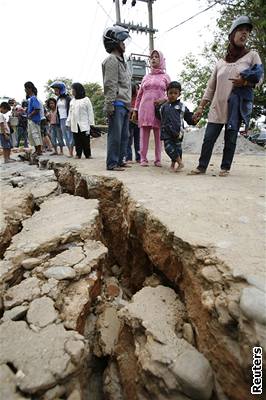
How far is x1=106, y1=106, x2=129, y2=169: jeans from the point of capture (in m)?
3.35

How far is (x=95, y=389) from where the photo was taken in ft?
4.95

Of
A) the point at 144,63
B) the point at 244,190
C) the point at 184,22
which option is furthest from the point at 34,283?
the point at 144,63

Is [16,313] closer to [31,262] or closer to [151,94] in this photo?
[31,262]

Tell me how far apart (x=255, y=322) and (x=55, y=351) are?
83 cm

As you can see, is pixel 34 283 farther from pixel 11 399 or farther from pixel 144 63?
pixel 144 63

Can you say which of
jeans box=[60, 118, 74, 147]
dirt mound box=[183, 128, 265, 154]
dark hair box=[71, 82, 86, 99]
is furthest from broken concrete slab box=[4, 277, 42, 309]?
dirt mound box=[183, 128, 265, 154]

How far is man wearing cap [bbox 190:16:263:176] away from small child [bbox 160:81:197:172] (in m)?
0.22

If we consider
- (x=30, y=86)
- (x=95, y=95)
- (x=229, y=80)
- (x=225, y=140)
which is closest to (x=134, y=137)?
(x=225, y=140)

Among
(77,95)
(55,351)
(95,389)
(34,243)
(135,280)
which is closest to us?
(55,351)

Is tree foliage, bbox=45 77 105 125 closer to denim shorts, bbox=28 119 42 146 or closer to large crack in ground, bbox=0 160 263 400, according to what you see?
denim shorts, bbox=28 119 42 146

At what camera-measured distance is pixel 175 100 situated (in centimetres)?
334

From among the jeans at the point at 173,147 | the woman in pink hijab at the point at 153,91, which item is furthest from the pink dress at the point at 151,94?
the jeans at the point at 173,147

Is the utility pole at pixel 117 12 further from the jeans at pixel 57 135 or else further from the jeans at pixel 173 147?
the jeans at pixel 173 147

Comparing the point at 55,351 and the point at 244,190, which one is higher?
the point at 244,190
